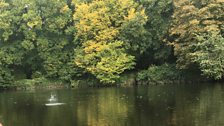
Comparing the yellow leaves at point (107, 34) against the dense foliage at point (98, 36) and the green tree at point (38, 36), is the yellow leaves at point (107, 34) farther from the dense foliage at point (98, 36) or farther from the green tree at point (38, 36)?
the green tree at point (38, 36)

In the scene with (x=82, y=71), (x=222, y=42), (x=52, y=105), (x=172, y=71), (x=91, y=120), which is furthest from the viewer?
(x=82, y=71)

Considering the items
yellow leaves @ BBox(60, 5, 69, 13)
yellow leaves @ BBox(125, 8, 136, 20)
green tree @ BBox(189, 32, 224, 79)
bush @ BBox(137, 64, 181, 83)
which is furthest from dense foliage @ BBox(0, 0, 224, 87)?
green tree @ BBox(189, 32, 224, 79)

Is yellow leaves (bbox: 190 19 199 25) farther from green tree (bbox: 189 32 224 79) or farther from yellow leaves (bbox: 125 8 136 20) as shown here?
yellow leaves (bbox: 125 8 136 20)

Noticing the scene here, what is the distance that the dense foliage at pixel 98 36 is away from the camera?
39750 millimetres

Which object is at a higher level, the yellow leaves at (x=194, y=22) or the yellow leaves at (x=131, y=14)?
the yellow leaves at (x=131, y=14)

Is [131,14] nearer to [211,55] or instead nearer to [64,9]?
[64,9]

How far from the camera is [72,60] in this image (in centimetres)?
4534

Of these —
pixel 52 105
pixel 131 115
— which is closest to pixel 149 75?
pixel 52 105

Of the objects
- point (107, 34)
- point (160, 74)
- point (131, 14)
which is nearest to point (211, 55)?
point (160, 74)

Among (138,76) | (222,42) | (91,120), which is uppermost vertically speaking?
(222,42)

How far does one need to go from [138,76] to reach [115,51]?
11.8ft

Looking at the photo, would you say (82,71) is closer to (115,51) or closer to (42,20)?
(115,51)

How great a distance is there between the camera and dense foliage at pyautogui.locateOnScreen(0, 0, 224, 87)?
130 ft

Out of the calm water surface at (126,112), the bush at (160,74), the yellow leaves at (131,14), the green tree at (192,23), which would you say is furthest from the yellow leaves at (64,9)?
the calm water surface at (126,112)
